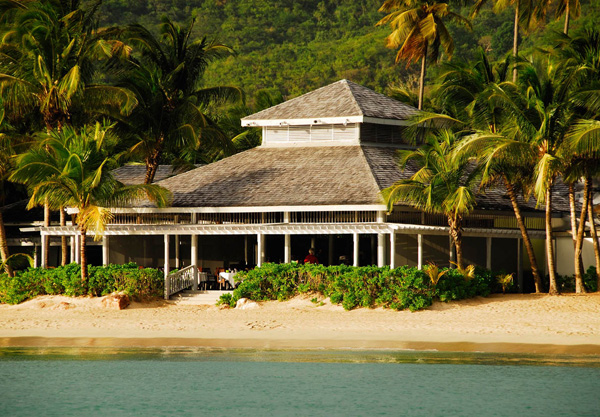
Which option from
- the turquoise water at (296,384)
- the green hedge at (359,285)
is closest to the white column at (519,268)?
the green hedge at (359,285)

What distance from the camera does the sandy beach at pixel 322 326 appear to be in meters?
22.6

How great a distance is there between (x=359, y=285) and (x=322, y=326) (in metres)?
2.13

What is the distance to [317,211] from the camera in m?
28.7

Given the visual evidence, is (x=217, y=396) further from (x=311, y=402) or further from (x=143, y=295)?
(x=143, y=295)

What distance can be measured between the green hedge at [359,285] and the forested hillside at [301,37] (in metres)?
42.6

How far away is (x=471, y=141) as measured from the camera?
2588 cm

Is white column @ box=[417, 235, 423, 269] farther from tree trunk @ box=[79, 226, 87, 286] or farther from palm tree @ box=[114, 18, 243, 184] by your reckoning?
tree trunk @ box=[79, 226, 87, 286]

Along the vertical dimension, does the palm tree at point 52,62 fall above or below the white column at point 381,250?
above

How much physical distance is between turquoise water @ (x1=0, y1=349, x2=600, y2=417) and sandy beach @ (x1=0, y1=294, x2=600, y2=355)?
120cm

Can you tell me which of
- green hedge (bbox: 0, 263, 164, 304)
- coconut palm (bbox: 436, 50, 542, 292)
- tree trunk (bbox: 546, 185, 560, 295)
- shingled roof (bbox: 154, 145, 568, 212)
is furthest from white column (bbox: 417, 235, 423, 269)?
green hedge (bbox: 0, 263, 164, 304)

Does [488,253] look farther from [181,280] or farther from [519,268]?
[181,280]

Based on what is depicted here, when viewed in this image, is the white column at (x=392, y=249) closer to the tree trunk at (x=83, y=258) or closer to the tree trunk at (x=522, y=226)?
the tree trunk at (x=522, y=226)

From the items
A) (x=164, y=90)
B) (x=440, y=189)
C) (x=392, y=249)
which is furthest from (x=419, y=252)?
(x=164, y=90)

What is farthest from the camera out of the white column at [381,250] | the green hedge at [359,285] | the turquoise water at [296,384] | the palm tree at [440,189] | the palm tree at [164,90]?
the palm tree at [164,90]
